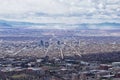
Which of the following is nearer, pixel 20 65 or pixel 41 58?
pixel 20 65

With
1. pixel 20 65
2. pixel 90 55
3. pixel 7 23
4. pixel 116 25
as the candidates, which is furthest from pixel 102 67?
pixel 116 25

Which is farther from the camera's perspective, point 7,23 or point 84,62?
point 7,23

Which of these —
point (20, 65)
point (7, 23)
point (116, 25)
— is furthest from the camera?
point (116, 25)

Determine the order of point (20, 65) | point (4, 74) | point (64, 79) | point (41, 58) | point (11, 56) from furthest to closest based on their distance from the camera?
point (11, 56) → point (41, 58) → point (20, 65) → point (4, 74) → point (64, 79)

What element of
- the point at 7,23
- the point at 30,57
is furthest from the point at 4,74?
the point at 7,23

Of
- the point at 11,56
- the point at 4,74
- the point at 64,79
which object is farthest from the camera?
the point at 11,56

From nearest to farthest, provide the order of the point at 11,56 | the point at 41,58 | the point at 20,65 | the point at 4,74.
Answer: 1. the point at 4,74
2. the point at 20,65
3. the point at 41,58
4. the point at 11,56

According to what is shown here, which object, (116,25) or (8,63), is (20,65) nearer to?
(8,63)

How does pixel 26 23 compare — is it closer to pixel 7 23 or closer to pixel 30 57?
pixel 7 23

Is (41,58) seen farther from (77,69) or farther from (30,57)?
(77,69)
